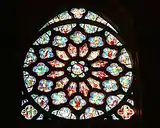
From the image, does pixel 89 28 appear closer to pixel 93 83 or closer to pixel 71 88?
pixel 93 83

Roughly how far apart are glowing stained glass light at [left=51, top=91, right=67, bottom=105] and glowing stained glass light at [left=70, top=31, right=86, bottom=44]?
114cm

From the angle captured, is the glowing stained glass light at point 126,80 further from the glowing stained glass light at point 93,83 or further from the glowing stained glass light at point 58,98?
the glowing stained glass light at point 58,98

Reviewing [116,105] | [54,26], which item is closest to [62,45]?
[54,26]

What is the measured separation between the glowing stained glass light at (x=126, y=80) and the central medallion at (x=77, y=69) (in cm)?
66

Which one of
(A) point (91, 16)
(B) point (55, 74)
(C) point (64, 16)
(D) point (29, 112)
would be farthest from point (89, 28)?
(D) point (29, 112)

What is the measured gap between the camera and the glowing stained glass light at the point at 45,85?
1167cm

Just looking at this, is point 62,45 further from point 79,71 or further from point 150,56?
point 150,56

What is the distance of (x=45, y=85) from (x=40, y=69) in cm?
35

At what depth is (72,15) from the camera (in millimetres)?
12625

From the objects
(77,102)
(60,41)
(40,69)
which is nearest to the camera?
(77,102)

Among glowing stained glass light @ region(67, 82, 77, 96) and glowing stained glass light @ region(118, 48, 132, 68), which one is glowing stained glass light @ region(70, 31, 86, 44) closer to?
glowing stained glass light @ region(118, 48, 132, 68)

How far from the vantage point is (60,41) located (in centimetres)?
1228

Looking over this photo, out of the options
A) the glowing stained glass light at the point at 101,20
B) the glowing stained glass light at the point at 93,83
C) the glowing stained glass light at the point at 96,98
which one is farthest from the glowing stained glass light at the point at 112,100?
the glowing stained glass light at the point at 101,20

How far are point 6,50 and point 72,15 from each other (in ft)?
5.19
